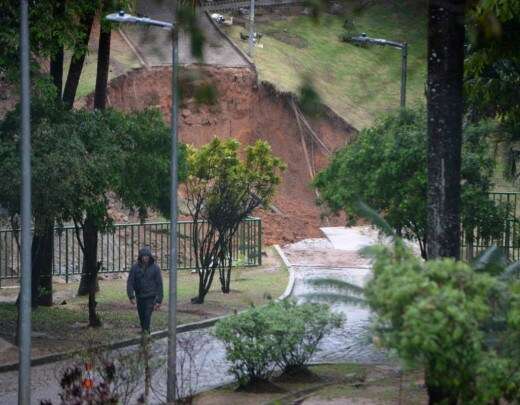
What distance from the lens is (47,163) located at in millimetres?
17969

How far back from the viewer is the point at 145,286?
19609mm

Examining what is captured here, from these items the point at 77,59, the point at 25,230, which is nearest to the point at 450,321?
the point at 25,230

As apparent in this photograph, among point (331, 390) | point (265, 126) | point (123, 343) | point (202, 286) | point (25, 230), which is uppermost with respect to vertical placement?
point (265, 126)

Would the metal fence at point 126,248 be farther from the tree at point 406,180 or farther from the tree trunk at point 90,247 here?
the tree at point 406,180

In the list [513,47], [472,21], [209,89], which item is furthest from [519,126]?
[209,89]

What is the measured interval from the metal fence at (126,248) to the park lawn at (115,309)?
60 cm

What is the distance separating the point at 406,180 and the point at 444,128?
565 centimetres

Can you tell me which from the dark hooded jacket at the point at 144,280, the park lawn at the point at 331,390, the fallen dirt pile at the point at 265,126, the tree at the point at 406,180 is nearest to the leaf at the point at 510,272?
the park lawn at the point at 331,390

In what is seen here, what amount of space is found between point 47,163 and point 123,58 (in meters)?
22.0

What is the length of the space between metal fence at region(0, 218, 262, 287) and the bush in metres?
12.1

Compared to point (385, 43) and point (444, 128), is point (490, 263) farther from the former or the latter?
point (385, 43)

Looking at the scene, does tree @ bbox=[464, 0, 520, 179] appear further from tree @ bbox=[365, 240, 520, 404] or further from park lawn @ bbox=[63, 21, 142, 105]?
park lawn @ bbox=[63, 21, 142, 105]

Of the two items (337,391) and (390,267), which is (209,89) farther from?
(337,391)

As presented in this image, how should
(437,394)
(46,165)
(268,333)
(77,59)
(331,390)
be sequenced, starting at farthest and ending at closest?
1. (77,59)
2. (46,165)
3. (331,390)
4. (268,333)
5. (437,394)
